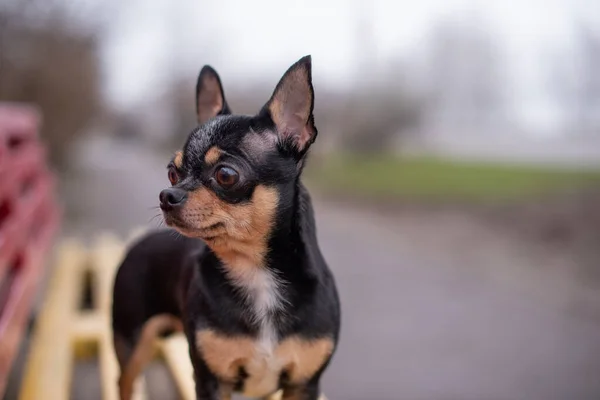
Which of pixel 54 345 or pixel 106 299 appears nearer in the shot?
pixel 54 345

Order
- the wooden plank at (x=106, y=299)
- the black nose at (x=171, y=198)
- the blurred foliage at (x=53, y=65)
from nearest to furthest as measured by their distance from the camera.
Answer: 1. the black nose at (x=171, y=198)
2. the wooden plank at (x=106, y=299)
3. the blurred foliage at (x=53, y=65)

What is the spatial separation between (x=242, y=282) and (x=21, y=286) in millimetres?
1600

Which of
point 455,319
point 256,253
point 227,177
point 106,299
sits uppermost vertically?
point 227,177

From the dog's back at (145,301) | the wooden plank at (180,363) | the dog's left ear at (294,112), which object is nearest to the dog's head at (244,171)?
the dog's left ear at (294,112)

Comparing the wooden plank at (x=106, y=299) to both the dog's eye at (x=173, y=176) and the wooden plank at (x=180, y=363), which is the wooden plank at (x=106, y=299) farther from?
the dog's eye at (x=173, y=176)

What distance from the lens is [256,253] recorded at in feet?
5.82

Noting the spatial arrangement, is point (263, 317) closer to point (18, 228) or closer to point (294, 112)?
point (294, 112)

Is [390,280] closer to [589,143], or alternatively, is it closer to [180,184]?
[180,184]

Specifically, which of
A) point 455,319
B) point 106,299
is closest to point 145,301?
point 106,299

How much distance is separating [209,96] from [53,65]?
7688mm

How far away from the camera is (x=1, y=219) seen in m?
3.04

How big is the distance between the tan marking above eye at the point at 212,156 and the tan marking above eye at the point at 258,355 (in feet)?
1.53

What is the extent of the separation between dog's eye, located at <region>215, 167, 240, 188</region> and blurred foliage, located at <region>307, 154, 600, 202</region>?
21.5 feet

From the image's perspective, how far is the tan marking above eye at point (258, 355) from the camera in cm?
171
